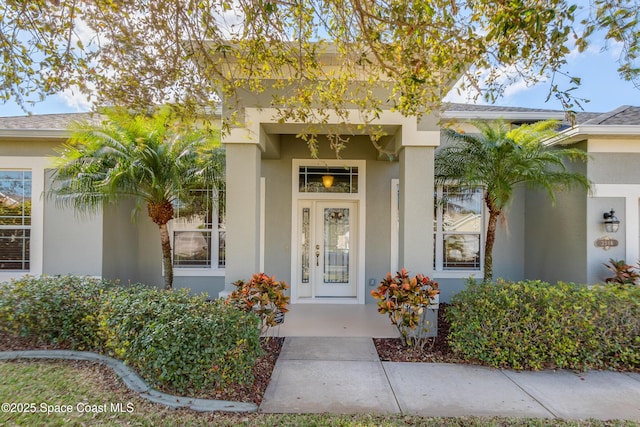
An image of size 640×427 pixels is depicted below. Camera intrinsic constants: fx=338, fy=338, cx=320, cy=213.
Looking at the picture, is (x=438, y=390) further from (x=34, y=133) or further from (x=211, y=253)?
(x=34, y=133)

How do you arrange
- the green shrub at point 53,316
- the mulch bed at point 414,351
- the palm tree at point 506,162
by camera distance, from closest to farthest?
the green shrub at point 53,316 → the mulch bed at point 414,351 → the palm tree at point 506,162

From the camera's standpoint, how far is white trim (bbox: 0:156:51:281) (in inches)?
292

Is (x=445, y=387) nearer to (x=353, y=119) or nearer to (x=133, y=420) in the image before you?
(x=133, y=420)

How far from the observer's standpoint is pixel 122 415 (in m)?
3.31

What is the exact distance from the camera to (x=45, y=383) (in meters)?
3.90

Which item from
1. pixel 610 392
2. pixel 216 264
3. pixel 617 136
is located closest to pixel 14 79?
pixel 216 264

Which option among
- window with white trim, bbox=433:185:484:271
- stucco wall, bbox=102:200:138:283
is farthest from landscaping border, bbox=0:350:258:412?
window with white trim, bbox=433:185:484:271

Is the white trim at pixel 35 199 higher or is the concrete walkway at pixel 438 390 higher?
the white trim at pixel 35 199

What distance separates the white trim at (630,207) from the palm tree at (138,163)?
773 centimetres

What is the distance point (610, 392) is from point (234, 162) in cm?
599

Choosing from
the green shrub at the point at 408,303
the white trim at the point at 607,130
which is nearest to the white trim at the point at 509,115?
the white trim at the point at 607,130

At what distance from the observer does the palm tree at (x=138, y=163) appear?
6145mm

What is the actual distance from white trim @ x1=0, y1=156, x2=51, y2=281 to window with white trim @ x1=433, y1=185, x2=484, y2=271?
360 inches

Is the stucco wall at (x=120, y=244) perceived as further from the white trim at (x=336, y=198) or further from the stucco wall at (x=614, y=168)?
the stucco wall at (x=614, y=168)
